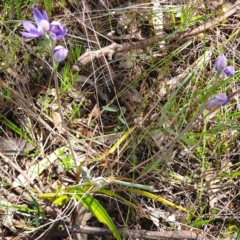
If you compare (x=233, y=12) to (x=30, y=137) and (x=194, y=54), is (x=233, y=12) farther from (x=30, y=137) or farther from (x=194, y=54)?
(x=30, y=137)

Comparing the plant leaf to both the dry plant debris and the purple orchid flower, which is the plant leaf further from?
the purple orchid flower

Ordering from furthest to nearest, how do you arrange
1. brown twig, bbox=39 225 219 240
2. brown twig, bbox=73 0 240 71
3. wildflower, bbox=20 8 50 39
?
brown twig, bbox=73 0 240 71 < brown twig, bbox=39 225 219 240 < wildflower, bbox=20 8 50 39

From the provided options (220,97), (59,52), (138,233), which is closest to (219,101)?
(220,97)

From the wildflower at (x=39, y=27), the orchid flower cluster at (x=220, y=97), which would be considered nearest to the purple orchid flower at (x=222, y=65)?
the orchid flower cluster at (x=220, y=97)

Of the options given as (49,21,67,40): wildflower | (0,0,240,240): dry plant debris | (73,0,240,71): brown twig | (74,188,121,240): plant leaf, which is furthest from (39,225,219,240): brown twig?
(49,21,67,40): wildflower

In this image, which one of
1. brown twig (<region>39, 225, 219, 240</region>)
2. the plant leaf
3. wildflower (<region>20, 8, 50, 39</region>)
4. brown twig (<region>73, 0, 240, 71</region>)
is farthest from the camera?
brown twig (<region>73, 0, 240, 71</region>)

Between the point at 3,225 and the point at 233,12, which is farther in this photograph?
the point at 233,12

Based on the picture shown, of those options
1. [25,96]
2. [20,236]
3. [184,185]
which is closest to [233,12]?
[184,185]

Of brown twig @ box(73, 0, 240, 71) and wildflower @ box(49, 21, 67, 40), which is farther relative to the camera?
brown twig @ box(73, 0, 240, 71)
